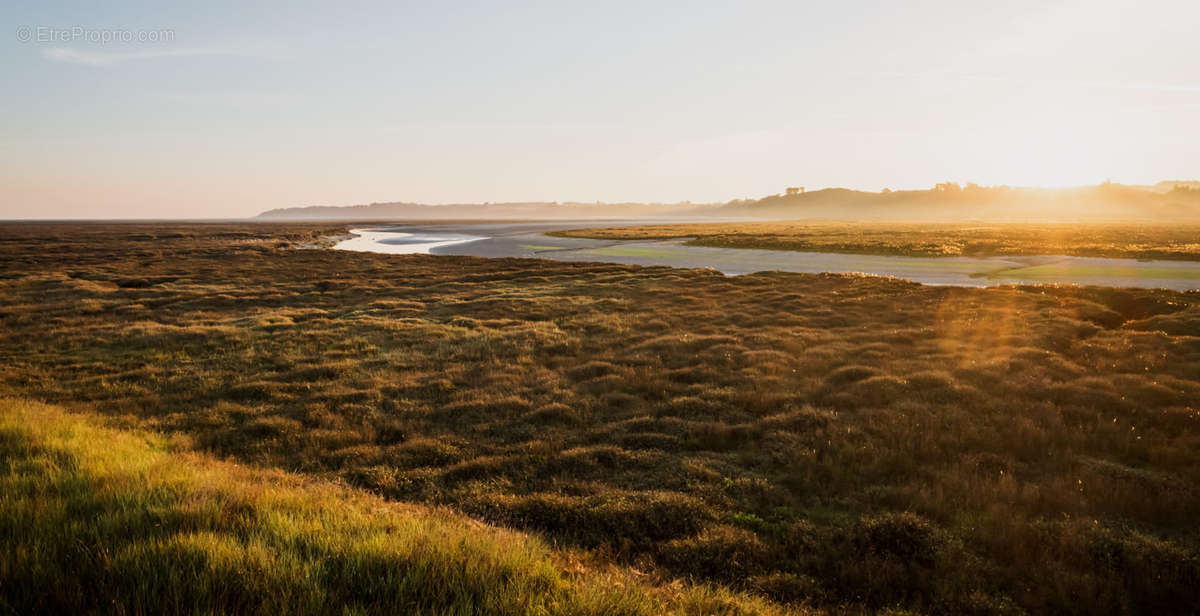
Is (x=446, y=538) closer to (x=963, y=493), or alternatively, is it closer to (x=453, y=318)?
(x=963, y=493)

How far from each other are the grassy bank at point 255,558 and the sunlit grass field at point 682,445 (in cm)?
5

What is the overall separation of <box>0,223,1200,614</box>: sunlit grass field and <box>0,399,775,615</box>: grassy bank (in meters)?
0.05

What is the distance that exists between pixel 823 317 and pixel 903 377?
10796 millimetres

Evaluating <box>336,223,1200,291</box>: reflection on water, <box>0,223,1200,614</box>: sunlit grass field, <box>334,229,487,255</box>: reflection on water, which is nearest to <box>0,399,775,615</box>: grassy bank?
<box>0,223,1200,614</box>: sunlit grass field

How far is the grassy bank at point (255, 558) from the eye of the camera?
4.48m

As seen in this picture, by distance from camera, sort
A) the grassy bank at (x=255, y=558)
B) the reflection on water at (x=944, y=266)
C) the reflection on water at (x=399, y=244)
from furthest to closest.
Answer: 1. the reflection on water at (x=399, y=244)
2. the reflection on water at (x=944, y=266)
3. the grassy bank at (x=255, y=558)

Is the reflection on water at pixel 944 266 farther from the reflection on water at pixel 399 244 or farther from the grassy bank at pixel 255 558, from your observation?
the grassy bank at pixel 255 558

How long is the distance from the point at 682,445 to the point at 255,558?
27.5 feet

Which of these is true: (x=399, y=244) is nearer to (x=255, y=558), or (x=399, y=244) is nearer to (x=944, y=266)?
(x=944, y=266)

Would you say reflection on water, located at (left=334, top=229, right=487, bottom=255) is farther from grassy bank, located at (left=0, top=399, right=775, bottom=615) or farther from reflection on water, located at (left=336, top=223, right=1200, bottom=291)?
grassy bank, located at (left=0, top=399, right=775, bottom=615)

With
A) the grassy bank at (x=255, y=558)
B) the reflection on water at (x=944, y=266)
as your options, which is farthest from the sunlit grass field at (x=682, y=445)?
the reflection on water at (x=944, y=266)

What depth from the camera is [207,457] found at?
10.1 meters

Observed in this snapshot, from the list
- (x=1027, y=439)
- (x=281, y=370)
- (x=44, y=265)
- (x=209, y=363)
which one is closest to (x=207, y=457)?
(x=281, y=370)

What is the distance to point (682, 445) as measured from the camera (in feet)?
38.1
